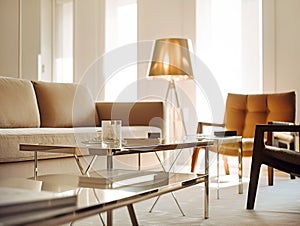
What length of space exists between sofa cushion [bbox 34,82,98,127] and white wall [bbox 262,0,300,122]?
6.50 feet

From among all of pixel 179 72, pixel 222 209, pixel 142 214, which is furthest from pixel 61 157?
pixel 179 72

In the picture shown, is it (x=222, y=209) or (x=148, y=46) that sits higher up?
(x=148, y=46)

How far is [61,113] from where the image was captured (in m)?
3.94

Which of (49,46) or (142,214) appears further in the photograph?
(49,46)

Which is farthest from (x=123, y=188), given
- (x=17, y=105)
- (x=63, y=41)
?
(x=63, y=41)

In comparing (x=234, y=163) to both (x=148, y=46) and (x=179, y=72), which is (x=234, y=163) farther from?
(x=148, y=46)

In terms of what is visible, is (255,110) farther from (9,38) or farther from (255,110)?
(9,38)

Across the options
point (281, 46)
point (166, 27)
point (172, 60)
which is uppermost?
point (166, 27)

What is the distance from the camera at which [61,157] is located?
291 centimetres

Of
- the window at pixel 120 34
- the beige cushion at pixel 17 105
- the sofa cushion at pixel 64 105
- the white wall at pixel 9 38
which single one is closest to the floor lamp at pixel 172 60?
the sofa cushion at pixel 64 105

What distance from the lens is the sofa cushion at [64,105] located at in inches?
153

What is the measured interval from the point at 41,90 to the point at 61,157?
1198mm

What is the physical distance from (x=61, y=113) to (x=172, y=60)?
4.22 ft

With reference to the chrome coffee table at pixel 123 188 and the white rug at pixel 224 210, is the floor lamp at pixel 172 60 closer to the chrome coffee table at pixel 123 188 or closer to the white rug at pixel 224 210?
the white rug at pixel 224 210
